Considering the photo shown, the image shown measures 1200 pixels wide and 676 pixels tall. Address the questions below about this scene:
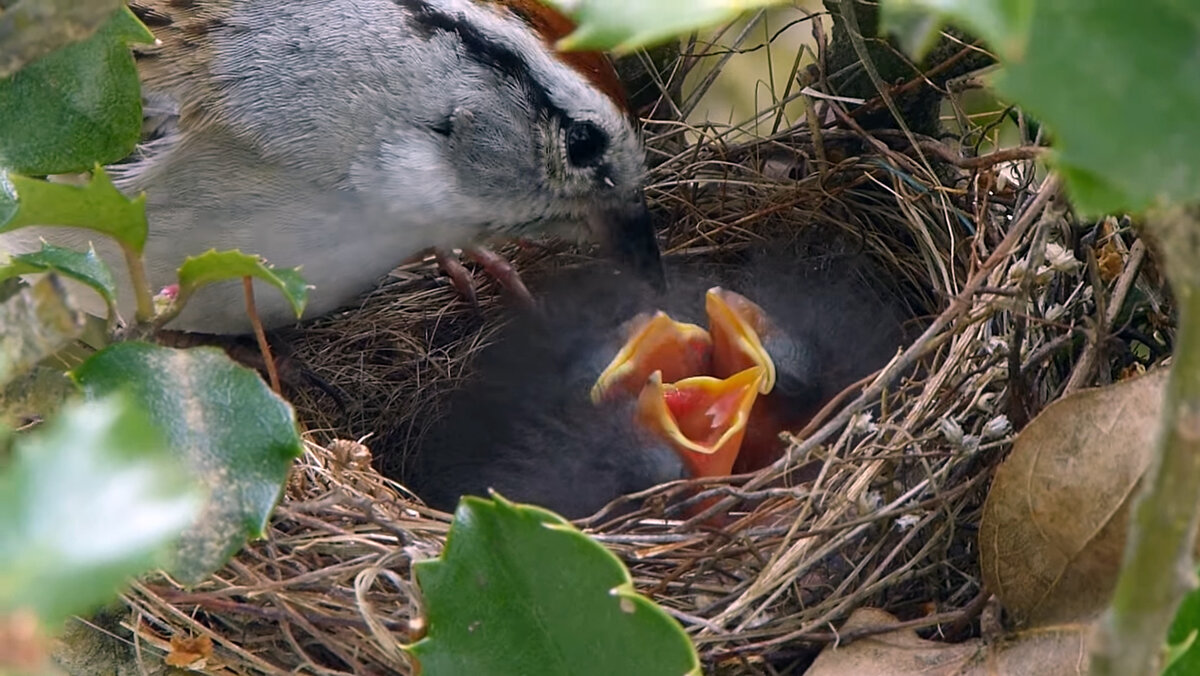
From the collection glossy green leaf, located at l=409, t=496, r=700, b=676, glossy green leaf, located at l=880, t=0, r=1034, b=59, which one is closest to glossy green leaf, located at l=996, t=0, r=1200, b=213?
glossy green leaf, located at l=880, t=0, r=1034, b=59

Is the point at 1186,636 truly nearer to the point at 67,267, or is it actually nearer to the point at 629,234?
the point at 67,267

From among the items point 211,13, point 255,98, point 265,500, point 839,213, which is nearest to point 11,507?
point 265,500

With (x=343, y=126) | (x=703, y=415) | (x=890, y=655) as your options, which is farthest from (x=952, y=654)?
(x=343, y=126)

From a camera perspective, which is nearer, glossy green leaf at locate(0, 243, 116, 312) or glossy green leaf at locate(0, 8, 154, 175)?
→ glossy green leaf at locate(0, 243, 116, 312)

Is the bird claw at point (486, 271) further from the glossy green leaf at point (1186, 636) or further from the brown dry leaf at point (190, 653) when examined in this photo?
the glossy green leaf at point (1186, 636)

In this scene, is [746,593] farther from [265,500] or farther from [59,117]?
[59,117]

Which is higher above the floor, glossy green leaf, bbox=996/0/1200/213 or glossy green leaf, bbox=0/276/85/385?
glossy green leaf, bbox=996/0/1200/213

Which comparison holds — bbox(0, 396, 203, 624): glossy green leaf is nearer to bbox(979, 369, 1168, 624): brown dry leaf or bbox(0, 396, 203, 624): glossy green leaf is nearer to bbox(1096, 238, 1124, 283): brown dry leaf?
bbox(979, 369, 1168, 624): brown dry leaf
